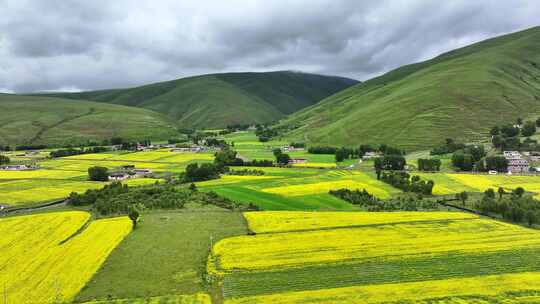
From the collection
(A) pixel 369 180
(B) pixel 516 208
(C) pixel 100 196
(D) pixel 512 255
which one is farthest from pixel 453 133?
(C) pixel 100 196

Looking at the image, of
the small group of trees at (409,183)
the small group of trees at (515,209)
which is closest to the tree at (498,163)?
the small group of trees at (409,183)

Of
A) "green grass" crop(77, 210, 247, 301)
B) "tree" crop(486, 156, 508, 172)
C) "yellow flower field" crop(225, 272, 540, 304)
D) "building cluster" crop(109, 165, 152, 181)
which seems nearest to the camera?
"yellow flower field" crop(225, 272, 540, 304)

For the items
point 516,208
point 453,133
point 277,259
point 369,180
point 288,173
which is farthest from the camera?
point 453,133

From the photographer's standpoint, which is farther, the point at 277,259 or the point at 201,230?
the point at 201,230

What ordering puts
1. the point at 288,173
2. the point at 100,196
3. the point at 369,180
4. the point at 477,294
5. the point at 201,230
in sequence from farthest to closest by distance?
1. the point at 288,173
2. the point at 369,180
3. the point at 100,196
4. the point at 201,230
5. the point at 477,294

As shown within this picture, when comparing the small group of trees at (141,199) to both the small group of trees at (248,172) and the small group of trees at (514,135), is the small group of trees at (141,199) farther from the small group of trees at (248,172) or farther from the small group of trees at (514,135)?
the small group of trees at (514,135)

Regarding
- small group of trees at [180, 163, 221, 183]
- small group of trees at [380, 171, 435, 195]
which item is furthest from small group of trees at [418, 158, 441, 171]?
small group of trees at [180, 163, 221, 183]

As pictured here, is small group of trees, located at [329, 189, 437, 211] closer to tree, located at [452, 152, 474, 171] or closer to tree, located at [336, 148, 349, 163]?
tree, located at [452, 152, 474, 171]

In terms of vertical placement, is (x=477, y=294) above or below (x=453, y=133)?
below

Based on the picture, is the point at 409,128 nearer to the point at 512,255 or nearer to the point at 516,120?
the point at 516,120
